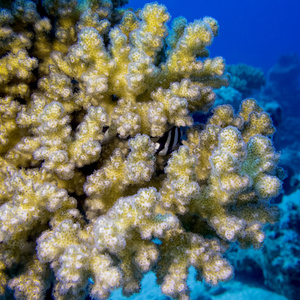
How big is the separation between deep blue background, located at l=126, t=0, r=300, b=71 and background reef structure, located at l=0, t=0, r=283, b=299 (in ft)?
245

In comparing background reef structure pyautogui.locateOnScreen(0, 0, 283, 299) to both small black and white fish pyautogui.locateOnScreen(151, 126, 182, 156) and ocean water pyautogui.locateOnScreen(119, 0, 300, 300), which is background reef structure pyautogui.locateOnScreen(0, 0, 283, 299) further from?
ocean water pyautogui.locateOnScreen(119, 0, 300, 300)

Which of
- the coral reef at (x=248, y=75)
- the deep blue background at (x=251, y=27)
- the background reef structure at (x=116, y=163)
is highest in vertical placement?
the deep blue background at (x=251, y=27)

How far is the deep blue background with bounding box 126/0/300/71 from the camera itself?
80.5 meters

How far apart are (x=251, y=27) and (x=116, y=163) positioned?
424 feet

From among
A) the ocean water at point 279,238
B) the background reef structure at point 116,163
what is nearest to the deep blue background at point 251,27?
the ocean water at point 279,238

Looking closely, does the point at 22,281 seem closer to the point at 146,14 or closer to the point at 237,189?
the point at 237,189

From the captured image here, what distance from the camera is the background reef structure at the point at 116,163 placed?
1583 millimetres

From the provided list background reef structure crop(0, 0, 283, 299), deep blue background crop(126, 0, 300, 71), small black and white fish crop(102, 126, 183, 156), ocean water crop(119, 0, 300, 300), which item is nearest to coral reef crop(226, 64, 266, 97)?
ocean water crop(119, 0, 300, 300)

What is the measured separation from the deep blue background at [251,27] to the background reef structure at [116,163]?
7464cm

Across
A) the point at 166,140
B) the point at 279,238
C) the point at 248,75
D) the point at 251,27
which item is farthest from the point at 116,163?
the point at 251,27

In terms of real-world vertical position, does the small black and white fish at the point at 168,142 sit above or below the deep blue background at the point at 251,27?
below

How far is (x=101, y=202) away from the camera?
190 centimetres

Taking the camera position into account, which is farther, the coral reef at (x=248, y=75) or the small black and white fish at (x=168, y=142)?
the coral reef at (x=248, y=75)

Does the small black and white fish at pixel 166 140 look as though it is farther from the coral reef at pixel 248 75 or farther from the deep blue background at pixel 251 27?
the deep blue background at pixel 251 27
